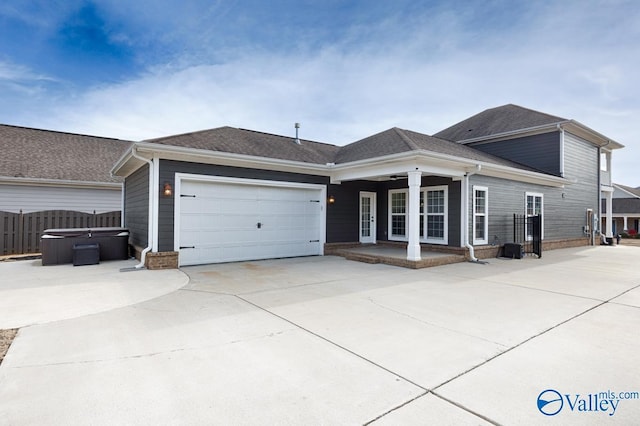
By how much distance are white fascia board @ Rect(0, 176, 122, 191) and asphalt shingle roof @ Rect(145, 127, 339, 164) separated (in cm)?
537

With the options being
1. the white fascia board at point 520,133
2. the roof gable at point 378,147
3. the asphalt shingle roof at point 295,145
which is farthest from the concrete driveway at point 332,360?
the white fascia board at point 520,133

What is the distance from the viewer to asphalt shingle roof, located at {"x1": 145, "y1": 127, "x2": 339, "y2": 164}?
848cm

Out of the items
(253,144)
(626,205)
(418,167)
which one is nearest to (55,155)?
(253,144)

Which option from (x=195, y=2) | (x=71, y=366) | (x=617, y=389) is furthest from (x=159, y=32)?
(x=617, y=389)

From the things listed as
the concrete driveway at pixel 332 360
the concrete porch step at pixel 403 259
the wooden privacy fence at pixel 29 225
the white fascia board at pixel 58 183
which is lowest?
the concrete driveway at pixel 332 360

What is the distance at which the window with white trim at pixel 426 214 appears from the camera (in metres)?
10.4

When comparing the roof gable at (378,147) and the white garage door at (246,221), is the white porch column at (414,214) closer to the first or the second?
the roof gable at (378,147)

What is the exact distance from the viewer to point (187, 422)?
209 centimetres

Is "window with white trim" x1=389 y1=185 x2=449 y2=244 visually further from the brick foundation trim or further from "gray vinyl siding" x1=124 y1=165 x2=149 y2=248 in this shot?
"gray vinyl siding" x1=124 y1=165 x2=149 y2=248

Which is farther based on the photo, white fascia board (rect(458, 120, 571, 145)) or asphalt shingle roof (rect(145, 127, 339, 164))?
white fascia board (rect(458, 120, 571, 145))

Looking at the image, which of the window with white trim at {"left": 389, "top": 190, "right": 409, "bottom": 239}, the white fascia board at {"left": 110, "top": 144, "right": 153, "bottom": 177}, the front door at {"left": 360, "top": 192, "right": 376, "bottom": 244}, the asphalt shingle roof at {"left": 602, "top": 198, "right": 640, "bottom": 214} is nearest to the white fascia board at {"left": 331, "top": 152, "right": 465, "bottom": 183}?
the front door at {"left": 360, "top": 192, "right": 376, "bottom": 244}

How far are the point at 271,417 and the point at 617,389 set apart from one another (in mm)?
2657

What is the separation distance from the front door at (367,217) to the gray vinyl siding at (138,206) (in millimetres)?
6797

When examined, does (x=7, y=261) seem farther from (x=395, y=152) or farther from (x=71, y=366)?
(x=395, y=152)
